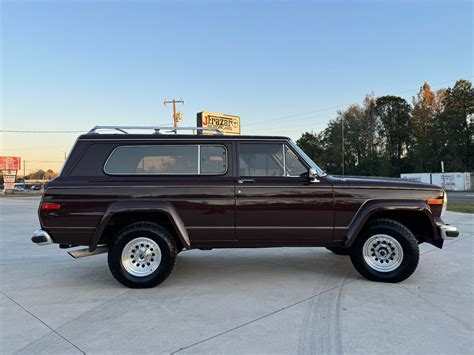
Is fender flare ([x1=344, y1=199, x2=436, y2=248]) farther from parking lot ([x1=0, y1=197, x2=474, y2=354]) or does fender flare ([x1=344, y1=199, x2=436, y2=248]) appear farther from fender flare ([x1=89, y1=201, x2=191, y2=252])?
fender flare ([x1=89, y1=201, x2=191, y2=252])

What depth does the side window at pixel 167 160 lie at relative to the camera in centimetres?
478

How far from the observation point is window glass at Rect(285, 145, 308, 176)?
15.8 ft

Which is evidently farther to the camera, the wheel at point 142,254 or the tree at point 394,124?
the tree at point 394,124

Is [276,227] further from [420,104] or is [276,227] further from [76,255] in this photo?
[420,104]

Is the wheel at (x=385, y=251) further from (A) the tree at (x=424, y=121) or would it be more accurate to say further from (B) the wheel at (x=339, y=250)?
(A) the tree at (x=424, y=121)

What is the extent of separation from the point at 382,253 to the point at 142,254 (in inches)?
128

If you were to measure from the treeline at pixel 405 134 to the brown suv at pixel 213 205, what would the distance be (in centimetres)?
4274

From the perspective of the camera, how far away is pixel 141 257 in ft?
15.3

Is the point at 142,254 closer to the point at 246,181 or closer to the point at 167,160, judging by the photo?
the point at 167,160

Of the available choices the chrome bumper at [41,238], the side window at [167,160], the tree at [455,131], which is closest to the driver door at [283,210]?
the side window at [167,160]

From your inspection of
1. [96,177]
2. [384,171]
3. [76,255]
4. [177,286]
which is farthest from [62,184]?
[384,171]

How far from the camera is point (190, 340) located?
10.3 feet

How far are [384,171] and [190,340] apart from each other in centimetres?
5514

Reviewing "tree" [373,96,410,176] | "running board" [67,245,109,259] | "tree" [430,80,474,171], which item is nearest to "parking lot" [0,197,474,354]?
Answer: "running board" [67,245,109,259]
